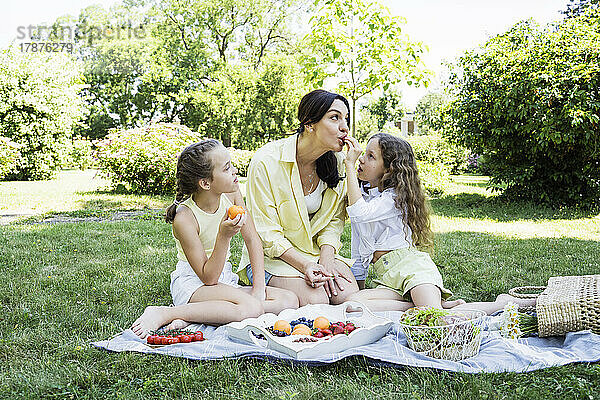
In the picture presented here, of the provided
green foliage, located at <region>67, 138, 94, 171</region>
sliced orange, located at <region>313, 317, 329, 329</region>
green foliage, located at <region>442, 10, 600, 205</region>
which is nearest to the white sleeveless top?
sliced orange, located at <region>313, 317, 329, 329</region>

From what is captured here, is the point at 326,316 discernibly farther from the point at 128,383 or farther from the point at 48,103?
the point at 48,103

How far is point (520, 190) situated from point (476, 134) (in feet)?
3.73

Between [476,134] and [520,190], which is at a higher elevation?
[476,134]

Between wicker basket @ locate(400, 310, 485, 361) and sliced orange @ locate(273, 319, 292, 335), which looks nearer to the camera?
wicker basket @ locate(400, 310, 485, 361)

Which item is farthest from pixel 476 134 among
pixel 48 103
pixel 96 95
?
pixel 96 95

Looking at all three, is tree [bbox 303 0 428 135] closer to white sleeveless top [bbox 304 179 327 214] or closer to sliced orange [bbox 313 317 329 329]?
white sleeveless top [bbox 304 179 327 214]

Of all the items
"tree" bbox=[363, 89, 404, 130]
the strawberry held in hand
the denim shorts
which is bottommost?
the denim shorts

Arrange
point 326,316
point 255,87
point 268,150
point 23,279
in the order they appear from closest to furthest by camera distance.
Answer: point 326,316, point 268,150, point 23,279, point 255,87

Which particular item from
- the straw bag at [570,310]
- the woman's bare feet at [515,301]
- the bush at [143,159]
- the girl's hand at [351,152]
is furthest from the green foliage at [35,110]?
the straw bag at [570,310]

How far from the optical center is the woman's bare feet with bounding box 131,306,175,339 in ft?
9.18

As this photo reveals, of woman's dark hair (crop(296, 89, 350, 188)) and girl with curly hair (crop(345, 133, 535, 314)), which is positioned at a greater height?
woman's dark hair (crop(296, 89, 350, 188))

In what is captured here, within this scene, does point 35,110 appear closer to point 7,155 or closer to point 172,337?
point 7,155

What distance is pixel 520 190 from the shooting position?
8258 millimetres

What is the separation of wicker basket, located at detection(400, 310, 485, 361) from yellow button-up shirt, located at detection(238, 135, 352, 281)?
3.52 feet
